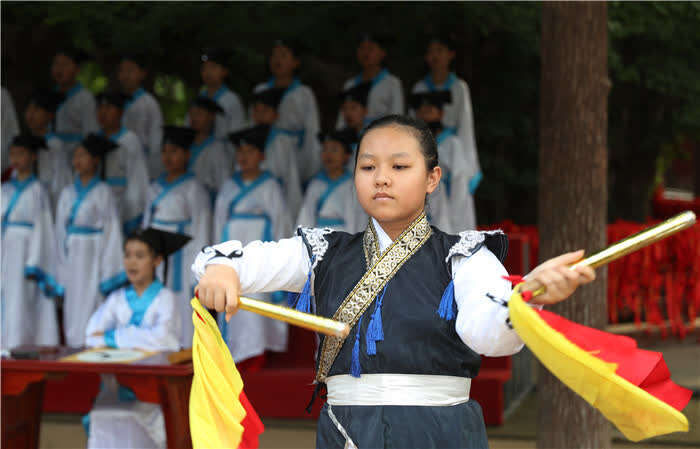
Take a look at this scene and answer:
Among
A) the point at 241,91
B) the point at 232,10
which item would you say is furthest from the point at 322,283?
the point at 241,91

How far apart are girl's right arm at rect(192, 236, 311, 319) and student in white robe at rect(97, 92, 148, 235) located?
16.0ft

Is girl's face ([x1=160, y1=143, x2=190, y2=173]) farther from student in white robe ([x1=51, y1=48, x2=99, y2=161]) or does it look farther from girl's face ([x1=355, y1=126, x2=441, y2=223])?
girl's face ([x1=355, y1=126, x2=441, y2=223])

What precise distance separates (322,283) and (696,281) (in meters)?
7.44

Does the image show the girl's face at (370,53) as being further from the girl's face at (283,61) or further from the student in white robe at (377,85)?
the girl's face at (283,61)

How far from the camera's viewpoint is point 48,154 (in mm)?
7289

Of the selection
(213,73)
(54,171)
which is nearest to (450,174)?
(213,73)

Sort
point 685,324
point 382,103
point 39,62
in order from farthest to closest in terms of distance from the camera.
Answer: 1. point 685,324
2. point 39,62
3. point 382,103

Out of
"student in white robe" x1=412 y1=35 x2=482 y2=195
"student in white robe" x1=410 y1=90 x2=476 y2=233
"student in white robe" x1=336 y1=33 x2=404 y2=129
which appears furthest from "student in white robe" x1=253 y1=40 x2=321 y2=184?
"student in white robe" x1=410 y1=90 x2=476 y2=233

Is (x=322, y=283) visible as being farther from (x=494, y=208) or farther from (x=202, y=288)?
(x=494, y=208)

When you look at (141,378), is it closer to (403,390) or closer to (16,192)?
(403,390)

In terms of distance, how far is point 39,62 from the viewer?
28.7 feet

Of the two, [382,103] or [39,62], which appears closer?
[382,103]

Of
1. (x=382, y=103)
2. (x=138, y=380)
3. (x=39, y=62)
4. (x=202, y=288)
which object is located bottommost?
(x=138, y=380)

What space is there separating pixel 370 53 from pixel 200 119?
4.93ft
